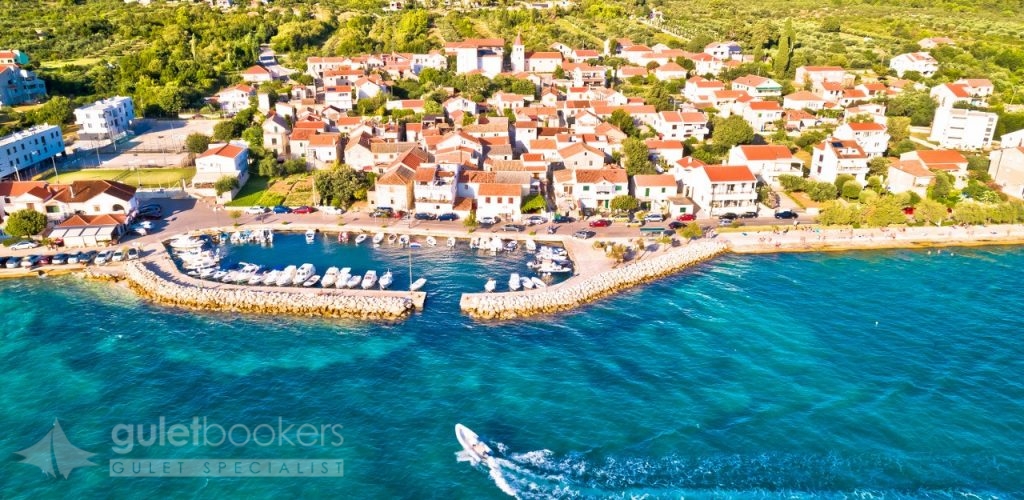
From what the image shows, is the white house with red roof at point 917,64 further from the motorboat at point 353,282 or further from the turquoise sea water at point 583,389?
the motorboat at point 353,282

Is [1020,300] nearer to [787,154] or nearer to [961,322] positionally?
[961,322]

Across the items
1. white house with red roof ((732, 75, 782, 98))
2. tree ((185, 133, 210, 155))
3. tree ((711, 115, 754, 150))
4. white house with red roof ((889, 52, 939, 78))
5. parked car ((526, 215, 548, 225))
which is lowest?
parked car ((526, 215, 548, 225))

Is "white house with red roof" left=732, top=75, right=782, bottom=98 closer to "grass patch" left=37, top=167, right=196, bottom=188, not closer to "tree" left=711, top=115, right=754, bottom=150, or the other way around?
"tree" left=711, top=115, right=754, bottom=150

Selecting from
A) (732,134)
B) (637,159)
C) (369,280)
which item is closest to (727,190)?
(637,159)

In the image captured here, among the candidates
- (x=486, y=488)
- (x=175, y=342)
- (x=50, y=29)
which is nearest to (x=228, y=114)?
(x=175, y=342)

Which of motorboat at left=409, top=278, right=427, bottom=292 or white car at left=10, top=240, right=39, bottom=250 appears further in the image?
white car at left=10, top=240, right=39, bottom=250

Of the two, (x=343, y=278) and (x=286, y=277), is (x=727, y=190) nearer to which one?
(x=343, y=278)

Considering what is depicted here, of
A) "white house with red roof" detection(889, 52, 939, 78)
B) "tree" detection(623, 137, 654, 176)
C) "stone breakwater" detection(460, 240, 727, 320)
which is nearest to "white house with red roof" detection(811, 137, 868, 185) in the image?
"tree" detection(623, 137, 654, 176)
